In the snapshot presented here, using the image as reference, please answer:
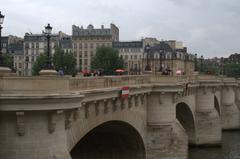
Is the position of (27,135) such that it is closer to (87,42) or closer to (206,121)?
(206,121)

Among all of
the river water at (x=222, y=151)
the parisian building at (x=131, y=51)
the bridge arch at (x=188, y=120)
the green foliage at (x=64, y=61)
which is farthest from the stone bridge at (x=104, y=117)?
the parisian building at (x=131, y=51)

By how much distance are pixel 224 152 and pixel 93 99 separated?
35002 mm

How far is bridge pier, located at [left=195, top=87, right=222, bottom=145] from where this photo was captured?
5997 cm

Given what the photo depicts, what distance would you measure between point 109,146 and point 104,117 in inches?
415

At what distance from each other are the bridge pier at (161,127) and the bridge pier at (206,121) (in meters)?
21.4

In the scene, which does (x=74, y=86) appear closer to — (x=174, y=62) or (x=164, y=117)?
(x=164, y=117)

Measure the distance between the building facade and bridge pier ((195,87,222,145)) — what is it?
87.8 meters

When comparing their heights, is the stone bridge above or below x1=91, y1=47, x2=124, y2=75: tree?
below

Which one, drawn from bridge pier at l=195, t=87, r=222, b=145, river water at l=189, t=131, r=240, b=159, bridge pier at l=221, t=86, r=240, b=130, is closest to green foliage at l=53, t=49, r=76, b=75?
bridge pier at l=221, t=86, r=240, b=130

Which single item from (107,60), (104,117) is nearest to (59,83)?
(104,117)

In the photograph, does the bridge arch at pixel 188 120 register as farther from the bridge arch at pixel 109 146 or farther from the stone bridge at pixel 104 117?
the bridge arch at pixel 109 146

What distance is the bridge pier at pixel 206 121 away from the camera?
60.0m

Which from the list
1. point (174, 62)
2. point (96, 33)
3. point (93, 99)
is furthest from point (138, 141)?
point (96, 33)

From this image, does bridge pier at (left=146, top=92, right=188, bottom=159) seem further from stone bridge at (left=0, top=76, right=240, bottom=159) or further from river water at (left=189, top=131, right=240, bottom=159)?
river water at (left=189, top=131, right=240, bottom=159)
